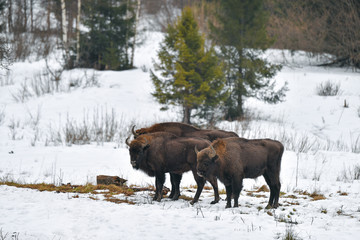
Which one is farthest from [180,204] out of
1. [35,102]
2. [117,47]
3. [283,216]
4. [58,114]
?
[117,47]

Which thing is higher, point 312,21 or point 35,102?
point 312,21

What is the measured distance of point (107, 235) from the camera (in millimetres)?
4906

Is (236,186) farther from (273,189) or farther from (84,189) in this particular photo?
(84,189)

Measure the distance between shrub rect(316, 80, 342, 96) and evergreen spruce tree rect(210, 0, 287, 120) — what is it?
3.96 metres

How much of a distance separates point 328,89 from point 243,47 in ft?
23.1

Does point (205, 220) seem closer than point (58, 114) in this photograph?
Yes

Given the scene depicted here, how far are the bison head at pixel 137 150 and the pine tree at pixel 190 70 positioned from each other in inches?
472

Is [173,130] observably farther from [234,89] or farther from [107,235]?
[234,89]

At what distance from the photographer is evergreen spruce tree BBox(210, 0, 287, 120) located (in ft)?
71.0

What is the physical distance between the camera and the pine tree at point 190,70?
739 inches

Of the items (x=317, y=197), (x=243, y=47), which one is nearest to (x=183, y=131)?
(x=317, y=197)

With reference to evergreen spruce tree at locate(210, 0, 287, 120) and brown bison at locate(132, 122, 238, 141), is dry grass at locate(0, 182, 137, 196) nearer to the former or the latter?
brown bison at locate(132, 122, 238, 141)

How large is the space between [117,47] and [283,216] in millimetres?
23356

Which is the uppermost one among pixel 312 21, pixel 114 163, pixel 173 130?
pixel 312 21
